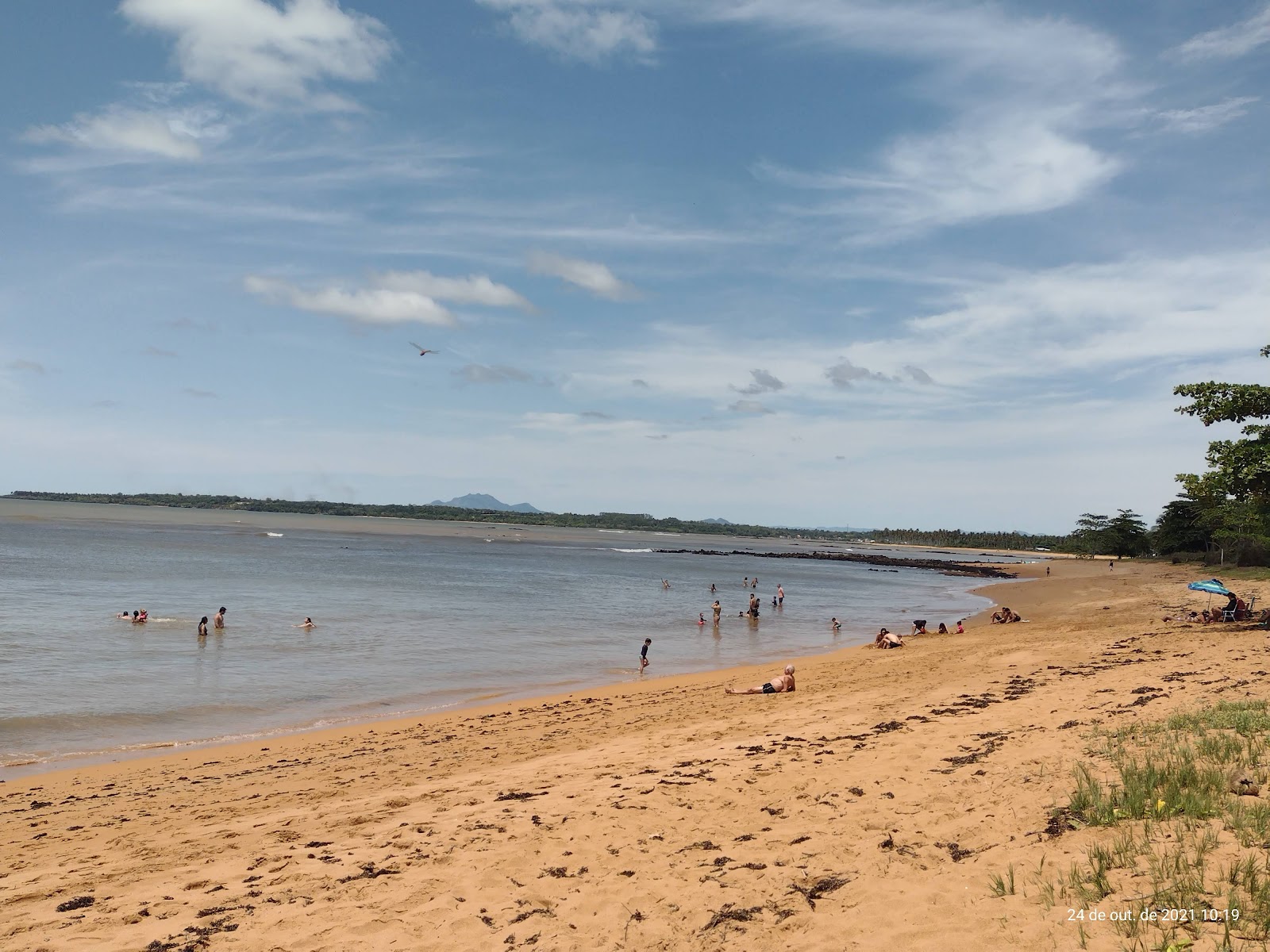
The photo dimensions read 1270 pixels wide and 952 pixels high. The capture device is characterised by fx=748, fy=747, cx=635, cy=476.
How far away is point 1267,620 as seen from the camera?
21062 millimetres

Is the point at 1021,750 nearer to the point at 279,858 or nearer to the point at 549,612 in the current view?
the point at 279,858

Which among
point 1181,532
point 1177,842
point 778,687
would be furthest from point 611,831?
point 1181,532

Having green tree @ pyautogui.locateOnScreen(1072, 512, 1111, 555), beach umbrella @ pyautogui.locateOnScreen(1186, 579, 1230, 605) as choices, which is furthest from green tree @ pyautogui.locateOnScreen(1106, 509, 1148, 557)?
beach umbrella @ pyautogui.locateOnScreen(1186, 579, 1230, 605)

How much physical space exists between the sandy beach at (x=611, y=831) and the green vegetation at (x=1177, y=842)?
0.20 meters

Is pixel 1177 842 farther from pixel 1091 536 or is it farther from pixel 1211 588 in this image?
pixel 1091 536

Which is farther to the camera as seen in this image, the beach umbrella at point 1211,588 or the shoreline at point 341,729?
the beach umbrella at point 1211,588

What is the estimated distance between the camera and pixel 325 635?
29703mm

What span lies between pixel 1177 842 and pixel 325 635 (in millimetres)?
29221

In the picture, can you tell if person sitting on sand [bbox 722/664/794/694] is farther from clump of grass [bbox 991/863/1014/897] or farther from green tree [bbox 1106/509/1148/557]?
Result: green tree [bbox 1106/509/1148/557]

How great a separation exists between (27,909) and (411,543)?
110m

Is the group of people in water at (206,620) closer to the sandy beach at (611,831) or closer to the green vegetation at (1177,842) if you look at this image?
the sandy beach at (611,831)

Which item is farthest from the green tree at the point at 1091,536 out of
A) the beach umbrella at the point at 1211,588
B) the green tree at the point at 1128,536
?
the beach umbrella at the point at 1211,588

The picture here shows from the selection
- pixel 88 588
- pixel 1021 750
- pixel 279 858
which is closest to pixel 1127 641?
pixel 1021 750

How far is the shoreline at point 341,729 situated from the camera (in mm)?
13906
